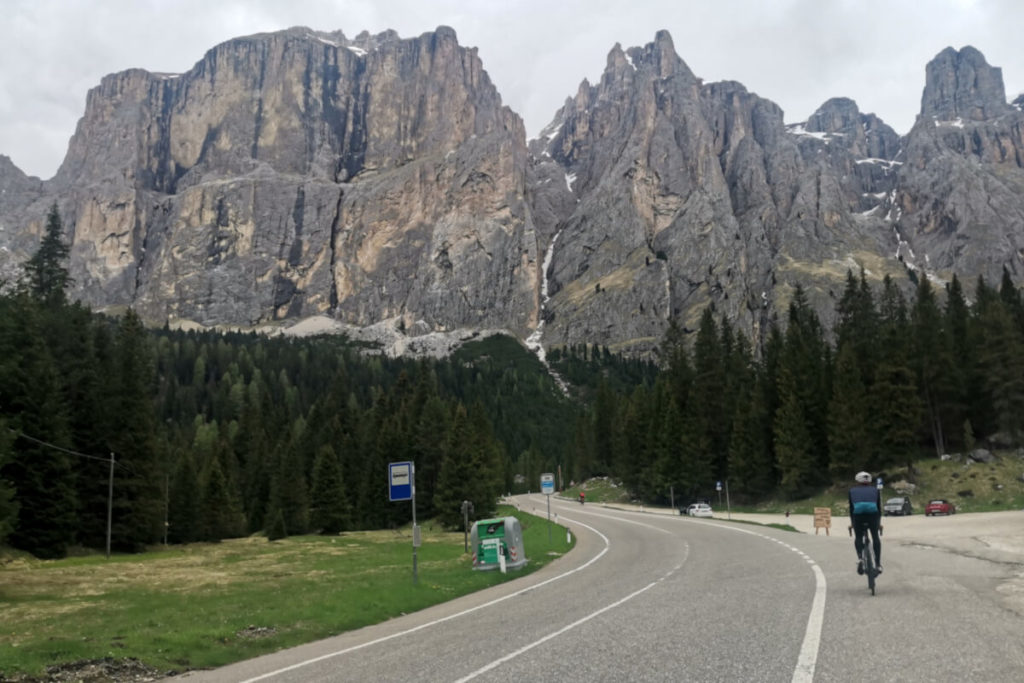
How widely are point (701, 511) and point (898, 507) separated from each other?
1582 centimetres

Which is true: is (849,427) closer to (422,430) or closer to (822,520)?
(822,520)

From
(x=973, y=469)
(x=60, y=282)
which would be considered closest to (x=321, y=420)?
(x=60, y=282)

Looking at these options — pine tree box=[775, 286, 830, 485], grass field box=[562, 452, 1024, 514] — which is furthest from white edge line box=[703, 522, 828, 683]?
pine tree box=[775, 286, 830, 485]

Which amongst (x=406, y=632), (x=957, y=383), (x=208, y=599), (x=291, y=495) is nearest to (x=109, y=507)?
(x=291, y=495)

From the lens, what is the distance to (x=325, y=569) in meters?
31.0

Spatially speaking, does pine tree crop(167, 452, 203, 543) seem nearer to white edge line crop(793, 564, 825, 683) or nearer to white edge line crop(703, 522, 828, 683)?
white edge line crop(703, 522, 828, 683)

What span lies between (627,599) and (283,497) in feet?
189

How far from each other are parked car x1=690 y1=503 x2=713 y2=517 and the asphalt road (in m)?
41.9

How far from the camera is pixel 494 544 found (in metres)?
25.7

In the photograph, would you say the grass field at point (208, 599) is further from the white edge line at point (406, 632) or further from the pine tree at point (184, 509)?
the pine tree at point (184, 509)

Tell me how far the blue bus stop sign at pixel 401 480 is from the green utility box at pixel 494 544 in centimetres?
350

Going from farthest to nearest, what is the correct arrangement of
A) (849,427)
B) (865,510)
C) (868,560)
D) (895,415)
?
(849,427) → (895,415) → (865,510) → (868,560)

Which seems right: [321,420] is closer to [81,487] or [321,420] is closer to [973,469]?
[81,487]

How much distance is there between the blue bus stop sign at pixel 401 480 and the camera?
76.5ft
